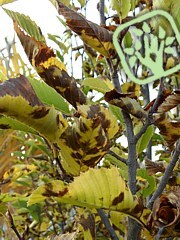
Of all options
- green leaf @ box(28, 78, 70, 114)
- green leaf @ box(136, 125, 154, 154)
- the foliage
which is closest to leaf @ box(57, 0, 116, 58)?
the foliage

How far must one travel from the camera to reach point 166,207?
1.97 feet

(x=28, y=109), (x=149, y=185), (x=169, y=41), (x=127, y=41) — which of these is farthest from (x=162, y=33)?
(x=149, y=185)

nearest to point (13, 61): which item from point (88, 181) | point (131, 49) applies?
point (131, 49)

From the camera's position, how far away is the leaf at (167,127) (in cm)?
69

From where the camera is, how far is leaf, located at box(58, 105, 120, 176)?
0.61 metres

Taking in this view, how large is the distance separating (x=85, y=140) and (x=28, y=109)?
100 millimetres

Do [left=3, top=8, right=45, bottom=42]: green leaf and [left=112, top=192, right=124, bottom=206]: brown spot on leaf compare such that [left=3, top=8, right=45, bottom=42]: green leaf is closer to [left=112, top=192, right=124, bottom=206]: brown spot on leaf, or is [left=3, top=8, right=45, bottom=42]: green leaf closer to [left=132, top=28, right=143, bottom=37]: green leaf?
[left=132, top=28, right=143, bottom=37]: green leaf

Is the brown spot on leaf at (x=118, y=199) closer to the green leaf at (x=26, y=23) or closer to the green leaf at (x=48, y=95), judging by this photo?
the green leaf at (x=48, y=95)

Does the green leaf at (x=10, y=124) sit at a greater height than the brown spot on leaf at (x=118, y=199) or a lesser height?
greater

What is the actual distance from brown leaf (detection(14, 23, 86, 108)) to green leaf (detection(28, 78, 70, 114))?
46 millimetres

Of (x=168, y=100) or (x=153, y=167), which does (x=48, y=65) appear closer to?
(x=168, y=100)

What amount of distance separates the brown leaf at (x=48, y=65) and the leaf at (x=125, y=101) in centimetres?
7

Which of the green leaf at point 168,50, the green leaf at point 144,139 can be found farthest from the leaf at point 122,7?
the green leaf at point 144,139

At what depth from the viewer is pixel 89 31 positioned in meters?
0.65
